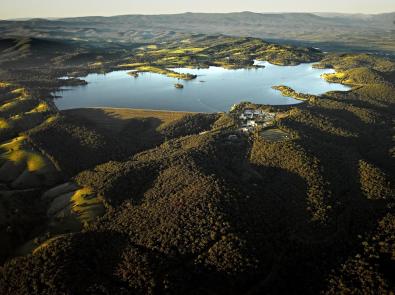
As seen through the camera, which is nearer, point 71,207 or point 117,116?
point 71,207

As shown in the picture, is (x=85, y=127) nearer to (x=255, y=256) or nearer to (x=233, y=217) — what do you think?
(x=233, y=217)

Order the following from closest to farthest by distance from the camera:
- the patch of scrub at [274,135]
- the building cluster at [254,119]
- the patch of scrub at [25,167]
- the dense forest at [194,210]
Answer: the dense forest at [194,210], the patch of scrub at [25,167], the patch of scrub at [274,135], the building cluster at [254,119]

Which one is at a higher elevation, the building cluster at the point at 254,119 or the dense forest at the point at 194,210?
the dense forest at the point at 194,210

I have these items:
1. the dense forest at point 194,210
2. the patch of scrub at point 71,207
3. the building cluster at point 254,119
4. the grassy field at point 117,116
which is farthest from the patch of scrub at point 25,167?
the building cluster at point 254,119

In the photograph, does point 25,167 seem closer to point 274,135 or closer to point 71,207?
point 71,207

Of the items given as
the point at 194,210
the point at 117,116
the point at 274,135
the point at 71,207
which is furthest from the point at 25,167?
the point at 274,135

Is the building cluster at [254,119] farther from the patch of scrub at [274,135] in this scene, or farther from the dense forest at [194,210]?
the dense forest at [194,210]

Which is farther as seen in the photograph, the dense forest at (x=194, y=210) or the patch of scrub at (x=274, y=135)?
the patch of scrub at (x=274, y=135)
